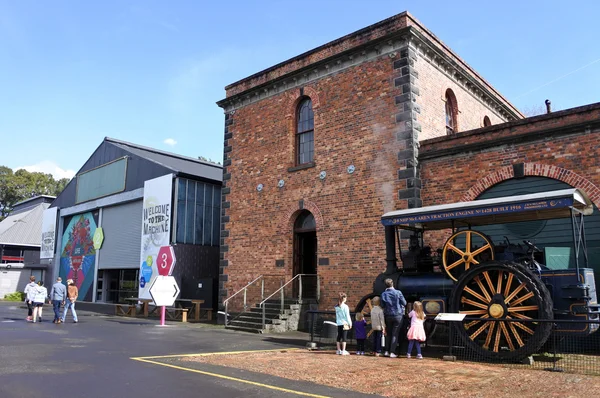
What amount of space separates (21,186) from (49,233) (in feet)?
111

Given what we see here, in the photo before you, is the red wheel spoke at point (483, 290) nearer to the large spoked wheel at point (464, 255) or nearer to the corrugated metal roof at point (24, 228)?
the large spoked wheel at point (464, 255)

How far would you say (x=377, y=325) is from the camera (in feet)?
34.3

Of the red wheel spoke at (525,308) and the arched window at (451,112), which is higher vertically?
the arched window at (451,112)

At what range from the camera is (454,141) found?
1417cm

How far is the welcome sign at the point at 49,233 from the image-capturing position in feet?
105

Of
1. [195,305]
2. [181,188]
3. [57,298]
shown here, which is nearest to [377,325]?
[57,298]

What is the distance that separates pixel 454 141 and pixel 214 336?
846 centimetres

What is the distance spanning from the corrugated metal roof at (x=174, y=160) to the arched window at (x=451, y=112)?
11592mm

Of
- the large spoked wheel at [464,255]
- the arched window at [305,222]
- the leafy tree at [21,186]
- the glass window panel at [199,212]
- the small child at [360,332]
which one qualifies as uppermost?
the leafy tree at [21,186]

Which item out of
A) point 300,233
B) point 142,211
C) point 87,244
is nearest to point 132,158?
point 142,211

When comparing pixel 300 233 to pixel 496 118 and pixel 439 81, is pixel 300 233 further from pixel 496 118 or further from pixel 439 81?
pixel 496 118

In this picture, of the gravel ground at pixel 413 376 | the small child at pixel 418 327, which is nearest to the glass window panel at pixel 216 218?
the gravel ground at pixel 413 376

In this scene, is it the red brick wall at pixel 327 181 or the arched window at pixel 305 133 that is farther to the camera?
the arched window at pixel 305 133

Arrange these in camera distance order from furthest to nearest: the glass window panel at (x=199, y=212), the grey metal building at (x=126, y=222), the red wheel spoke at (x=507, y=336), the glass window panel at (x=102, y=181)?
1. the glass window panel at (x=102, y=181)
2. the glass window panel at (x=199, y=212)
3. the grey metal building at (x=126, y=222)
4. the red wheel spoke at (x=507, y=336)
